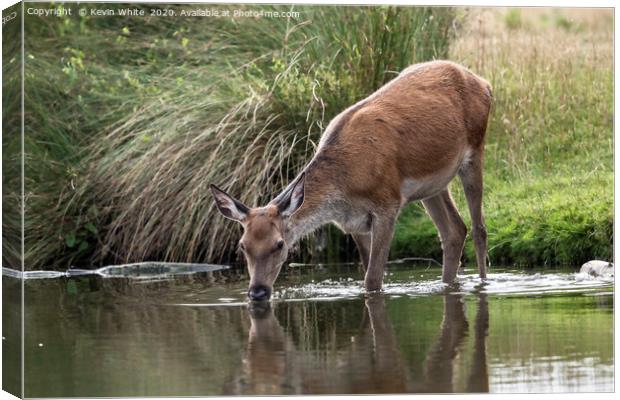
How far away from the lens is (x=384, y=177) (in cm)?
1234

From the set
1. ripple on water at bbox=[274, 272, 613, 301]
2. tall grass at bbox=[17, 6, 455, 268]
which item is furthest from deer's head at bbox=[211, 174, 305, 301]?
tall grass at bbox=[17, 6, 455, 268]

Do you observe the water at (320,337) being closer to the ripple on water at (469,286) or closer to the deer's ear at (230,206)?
the ripple on water at (469,286)

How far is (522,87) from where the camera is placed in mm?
15273

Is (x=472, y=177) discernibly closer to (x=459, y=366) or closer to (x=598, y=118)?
(x=598, y=118)

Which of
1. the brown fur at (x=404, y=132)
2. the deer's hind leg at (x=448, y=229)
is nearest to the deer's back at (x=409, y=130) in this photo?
the brown fur at (x=404, y=132)

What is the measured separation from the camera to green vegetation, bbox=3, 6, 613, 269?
1459cm

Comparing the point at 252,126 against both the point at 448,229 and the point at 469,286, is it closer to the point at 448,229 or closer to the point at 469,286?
the point at 448,229

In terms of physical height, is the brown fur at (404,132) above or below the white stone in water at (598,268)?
above

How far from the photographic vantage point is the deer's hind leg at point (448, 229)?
13320 mm

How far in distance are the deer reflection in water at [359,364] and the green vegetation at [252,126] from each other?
4126mm

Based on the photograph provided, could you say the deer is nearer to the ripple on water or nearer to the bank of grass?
the ripple on water

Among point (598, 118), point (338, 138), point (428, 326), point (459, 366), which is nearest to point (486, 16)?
point (598, 118)

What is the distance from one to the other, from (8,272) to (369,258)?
370 centimetres

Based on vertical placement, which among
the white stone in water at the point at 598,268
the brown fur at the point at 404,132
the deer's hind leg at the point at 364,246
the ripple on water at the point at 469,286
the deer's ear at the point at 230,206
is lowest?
the ripple on water at the point at 469,286
